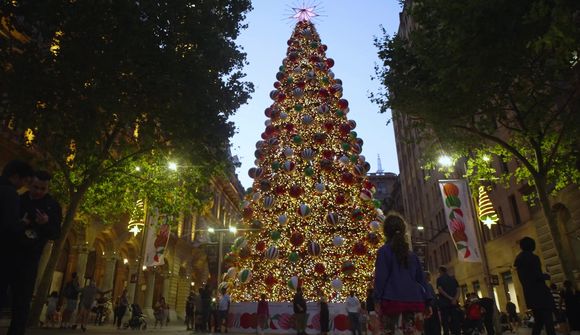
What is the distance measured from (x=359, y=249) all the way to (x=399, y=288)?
1001cm

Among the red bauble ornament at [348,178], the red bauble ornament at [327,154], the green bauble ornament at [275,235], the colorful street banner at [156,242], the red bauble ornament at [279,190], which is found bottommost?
the green bauble ornament at [275,235]

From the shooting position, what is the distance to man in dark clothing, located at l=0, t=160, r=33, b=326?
3.96 meters

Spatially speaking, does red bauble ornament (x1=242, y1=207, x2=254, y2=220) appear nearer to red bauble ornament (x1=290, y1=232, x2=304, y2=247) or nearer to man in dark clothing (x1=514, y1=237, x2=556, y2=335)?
red bauble ornament (x1=290, y1=232, x2=304, y2=247)

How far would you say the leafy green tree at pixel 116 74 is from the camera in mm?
12094

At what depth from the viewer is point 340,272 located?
14461mm

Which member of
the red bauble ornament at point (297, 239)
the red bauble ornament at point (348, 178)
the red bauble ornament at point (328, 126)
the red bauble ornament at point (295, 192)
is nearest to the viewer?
the red bauble ornament at point (297, 239)

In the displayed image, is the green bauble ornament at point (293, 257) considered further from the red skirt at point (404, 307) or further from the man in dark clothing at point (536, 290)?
the red skirt at point (404, 307)

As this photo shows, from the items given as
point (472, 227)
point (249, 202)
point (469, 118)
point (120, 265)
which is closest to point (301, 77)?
point (249, 202)

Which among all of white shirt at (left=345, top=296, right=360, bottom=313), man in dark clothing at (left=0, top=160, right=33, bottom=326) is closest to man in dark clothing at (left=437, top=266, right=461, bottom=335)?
white shirt at (left=345, top=296, right=360, bottom=313)

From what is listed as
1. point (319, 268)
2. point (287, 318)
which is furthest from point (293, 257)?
point (287, 318)

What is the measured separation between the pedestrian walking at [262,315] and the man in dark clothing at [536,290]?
8.72 metres

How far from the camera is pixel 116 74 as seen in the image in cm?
1288

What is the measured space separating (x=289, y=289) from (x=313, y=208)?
3.21 metres

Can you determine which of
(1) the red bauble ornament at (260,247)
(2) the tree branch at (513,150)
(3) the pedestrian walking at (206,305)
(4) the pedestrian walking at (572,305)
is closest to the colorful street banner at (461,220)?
(2) the tree branch at (513,150)
